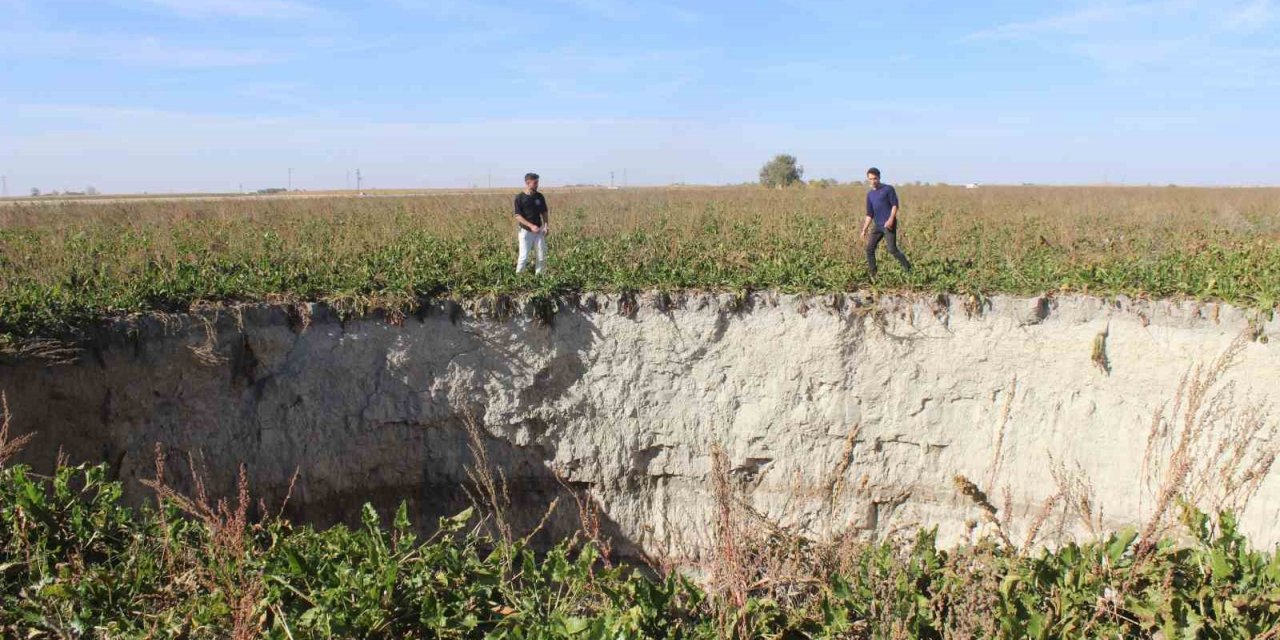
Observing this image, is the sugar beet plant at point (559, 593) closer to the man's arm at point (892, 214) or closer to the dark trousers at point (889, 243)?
A: the dark trousers at point (889, 243)

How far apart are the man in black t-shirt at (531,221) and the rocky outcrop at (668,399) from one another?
1.18 metres

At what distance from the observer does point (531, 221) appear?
9.45 metres

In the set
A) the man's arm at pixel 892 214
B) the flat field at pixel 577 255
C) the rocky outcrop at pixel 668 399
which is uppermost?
the man's arm at pixel 892 214

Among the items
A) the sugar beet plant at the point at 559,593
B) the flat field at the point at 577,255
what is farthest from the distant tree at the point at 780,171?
the sugar beet plant at the point at 559,593

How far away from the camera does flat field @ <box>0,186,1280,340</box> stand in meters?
8.00

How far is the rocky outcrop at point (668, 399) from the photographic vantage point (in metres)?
7.66

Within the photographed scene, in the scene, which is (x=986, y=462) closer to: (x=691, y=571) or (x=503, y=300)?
(x=691, y=571)

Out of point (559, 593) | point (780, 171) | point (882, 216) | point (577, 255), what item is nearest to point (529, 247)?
point (577, 255)

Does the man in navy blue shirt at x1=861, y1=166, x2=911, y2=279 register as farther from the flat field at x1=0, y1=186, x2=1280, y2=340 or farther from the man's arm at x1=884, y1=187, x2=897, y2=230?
the flat field at x1=0, y1=186, x2=1280, y2=340

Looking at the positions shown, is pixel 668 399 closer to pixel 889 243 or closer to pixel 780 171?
pixel 889 243

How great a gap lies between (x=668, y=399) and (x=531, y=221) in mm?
2625

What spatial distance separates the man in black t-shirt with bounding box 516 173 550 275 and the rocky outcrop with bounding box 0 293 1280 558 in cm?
118

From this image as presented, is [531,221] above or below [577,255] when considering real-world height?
above

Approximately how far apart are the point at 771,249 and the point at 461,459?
490 centimetres
